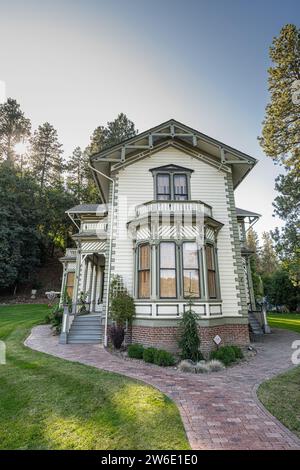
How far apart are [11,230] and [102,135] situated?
64.5 feet

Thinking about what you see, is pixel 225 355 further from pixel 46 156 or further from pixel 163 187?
pixel 46 156

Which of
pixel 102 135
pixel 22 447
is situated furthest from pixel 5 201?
pixel 22 447

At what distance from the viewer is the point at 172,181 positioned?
12.8 metres

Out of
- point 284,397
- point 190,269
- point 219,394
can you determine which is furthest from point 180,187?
point 284,397

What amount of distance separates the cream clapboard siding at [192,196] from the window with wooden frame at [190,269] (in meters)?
1.66

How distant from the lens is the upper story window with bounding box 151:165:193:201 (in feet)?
41.5

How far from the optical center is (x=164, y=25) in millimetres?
11094

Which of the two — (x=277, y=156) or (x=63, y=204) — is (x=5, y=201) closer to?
(x=63, y=204)

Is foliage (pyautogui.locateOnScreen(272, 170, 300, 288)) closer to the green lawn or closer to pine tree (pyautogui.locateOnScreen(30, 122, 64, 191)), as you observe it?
the green lawn

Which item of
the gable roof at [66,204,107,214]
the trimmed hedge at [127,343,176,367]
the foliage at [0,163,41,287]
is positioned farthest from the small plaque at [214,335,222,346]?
the foliage at [0,163,41,287]

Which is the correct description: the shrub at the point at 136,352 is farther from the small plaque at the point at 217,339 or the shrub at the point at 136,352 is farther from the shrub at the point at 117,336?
the small plaque at the point at 217,339

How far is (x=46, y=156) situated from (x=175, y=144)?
37771 mm

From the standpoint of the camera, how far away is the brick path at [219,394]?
3.86 metres

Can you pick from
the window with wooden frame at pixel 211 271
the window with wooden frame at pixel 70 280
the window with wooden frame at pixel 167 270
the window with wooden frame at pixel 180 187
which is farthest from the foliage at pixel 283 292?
the window with wooden frame at pixel 167 270
